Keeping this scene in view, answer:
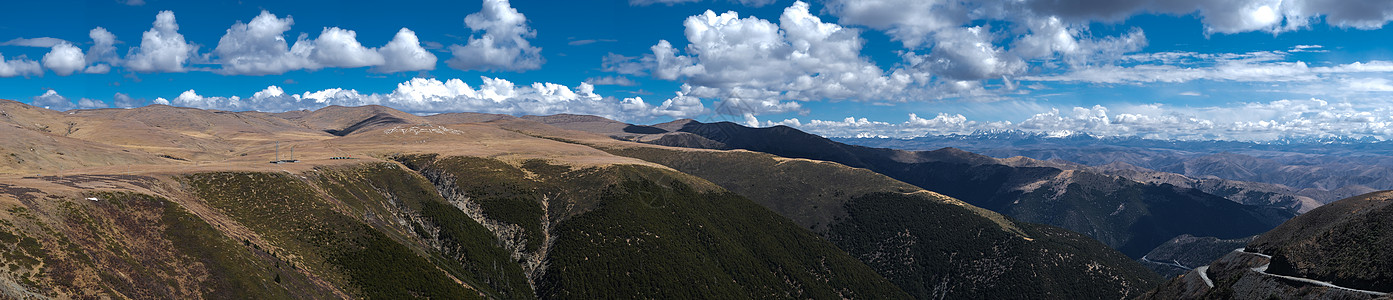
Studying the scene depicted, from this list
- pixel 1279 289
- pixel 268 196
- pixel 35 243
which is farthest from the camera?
pixel 268 196

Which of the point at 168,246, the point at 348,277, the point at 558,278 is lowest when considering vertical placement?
the point at 558,278

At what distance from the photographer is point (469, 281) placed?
6476 inches

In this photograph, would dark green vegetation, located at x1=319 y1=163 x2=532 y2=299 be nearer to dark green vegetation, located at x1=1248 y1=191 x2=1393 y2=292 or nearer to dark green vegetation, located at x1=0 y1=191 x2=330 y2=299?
dark green vegetation, located at x1=0 y1=191 x2=330 y2=299

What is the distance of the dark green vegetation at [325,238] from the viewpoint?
132m

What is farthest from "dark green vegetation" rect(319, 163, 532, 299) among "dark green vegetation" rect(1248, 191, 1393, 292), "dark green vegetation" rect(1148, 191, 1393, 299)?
"dark green vegetation" rect(1248, 191, 1393, 292)

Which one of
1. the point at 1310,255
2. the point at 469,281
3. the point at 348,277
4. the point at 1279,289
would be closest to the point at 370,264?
the point at 348,277

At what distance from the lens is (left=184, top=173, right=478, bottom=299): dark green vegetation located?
132m

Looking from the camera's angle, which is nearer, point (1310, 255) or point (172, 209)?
point (1310, 255)

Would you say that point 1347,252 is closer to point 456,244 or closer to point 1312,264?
point 1312,264

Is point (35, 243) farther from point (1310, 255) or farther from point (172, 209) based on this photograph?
point (1310, 255)

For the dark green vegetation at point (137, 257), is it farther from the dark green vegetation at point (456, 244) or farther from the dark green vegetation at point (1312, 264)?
the dark green vegetation at point (1312, 264)

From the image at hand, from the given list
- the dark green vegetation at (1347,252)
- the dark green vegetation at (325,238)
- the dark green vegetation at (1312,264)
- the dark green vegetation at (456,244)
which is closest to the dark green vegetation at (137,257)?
the dark green vegetation at (325,238)

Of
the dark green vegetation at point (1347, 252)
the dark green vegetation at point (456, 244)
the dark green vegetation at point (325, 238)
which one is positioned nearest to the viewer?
the dark green vegetation at point (1347, 252)

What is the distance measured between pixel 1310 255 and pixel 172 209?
197 m
